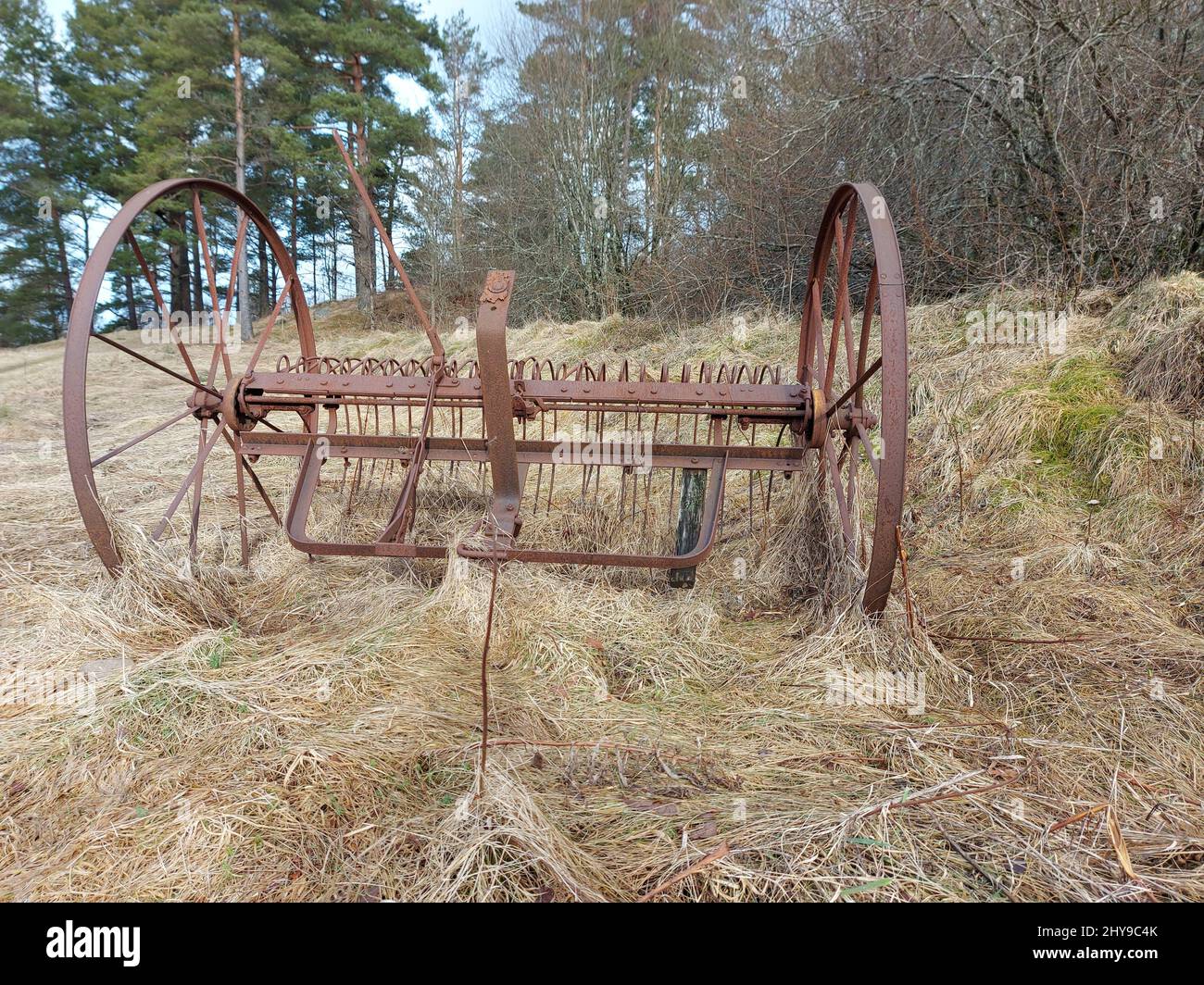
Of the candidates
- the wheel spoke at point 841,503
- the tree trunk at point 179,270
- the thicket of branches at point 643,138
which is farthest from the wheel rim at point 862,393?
the tree trunk at point 179,270

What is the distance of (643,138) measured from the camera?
12.6 metres

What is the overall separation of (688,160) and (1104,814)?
11.4 m

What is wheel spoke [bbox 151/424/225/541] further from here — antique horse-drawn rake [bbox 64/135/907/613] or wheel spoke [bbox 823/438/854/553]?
wheel spoke [bbox 823/438/854/553]

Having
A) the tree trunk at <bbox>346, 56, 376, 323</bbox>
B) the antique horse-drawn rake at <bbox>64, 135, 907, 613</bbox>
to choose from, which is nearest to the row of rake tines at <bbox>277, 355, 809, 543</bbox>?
the antique horse-drawn rake at <bbox>64, 135, 907, 613</bbox>

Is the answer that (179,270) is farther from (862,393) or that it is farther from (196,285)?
(862,393)

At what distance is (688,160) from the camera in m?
11.4

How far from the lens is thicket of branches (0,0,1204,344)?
5.01 m

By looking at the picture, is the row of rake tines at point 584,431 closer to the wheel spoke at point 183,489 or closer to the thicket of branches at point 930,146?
the wheel spoke at point 183,489

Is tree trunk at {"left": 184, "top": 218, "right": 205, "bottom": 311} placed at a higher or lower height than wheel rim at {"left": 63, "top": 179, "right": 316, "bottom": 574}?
higher

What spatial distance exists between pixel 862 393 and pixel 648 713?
5.86ft

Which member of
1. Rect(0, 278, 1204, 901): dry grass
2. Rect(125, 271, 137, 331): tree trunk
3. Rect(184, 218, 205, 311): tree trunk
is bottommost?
Rect(0, 278, 1204, 901): dry grass

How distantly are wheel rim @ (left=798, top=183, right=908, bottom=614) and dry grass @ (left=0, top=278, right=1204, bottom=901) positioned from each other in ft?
0.66

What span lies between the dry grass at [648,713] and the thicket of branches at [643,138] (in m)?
2.18
